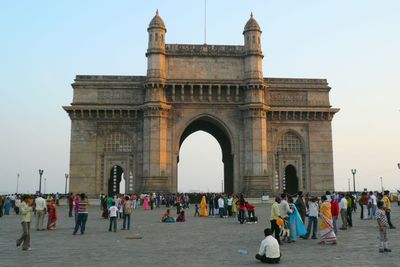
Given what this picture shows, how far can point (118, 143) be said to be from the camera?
4750 cm

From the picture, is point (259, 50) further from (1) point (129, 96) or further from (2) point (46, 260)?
(2) point (46, 260)

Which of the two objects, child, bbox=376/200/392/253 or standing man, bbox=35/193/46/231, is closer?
child, bbox=376/200/392/253

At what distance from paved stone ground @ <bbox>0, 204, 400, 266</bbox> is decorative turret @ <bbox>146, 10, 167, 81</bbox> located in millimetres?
27653

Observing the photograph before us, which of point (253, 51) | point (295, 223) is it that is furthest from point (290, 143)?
point (295, 223)

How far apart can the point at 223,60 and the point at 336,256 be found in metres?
37.0

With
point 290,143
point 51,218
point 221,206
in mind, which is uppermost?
point 290,143

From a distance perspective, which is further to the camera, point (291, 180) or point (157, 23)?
point (291, 180)

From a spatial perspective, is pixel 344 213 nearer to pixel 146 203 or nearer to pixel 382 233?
pixel 382 233

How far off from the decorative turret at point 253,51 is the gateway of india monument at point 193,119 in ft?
0.34

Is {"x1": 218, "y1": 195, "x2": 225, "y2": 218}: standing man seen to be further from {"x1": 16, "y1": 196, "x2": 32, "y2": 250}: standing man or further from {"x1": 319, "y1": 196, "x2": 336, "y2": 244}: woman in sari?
{"x1": 16, "y1": 196, "x2": 32, "y2": 250}: standing man

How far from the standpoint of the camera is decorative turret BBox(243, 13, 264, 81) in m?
47.3

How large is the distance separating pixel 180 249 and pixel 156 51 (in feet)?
112

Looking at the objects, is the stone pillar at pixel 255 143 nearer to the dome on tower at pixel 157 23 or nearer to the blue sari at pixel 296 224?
the dome on tower at pixel 157 23

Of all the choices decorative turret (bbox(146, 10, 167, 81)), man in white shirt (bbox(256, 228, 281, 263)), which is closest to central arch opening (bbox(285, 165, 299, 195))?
decorative turret (bbox(146, 10, 167, 81))
